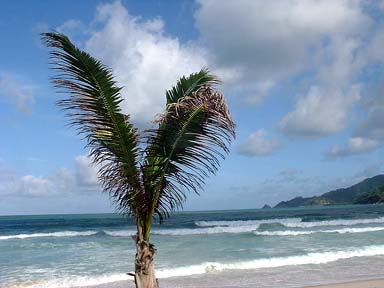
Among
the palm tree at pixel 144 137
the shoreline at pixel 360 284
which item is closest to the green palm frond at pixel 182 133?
the palm tree at pixel 144 137

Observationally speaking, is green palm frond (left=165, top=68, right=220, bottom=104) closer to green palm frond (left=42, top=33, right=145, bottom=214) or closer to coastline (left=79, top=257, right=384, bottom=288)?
green palm frond (left=42, top=33, right=145, bottom=214)

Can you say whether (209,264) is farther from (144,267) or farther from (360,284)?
(144,267)

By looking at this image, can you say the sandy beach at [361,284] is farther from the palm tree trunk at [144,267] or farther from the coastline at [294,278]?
the palm tree trunk at [144,267]

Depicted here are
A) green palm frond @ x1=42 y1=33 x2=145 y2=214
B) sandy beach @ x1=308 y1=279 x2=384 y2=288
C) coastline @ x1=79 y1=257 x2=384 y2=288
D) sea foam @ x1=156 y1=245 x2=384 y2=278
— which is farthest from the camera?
sea foam @ x1=156 y1=245 x2=384 y2=278

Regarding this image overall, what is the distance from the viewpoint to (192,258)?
18828 millimetres

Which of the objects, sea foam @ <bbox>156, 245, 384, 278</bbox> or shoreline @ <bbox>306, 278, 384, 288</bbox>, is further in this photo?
sea foam @ <bbox>156, 245, 384, 278</bbox>

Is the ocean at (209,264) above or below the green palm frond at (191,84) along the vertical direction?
below

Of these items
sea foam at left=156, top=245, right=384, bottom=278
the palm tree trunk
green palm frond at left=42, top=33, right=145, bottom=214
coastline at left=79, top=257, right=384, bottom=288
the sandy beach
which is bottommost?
the sandy beach

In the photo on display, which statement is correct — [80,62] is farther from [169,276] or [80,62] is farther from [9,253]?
[9,253]

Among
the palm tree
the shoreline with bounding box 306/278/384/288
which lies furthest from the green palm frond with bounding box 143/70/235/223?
the shoreline with bounding box 306/278/384/288

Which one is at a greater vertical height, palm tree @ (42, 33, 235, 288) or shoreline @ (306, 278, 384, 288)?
palm tree @ (42, 33, 235, 288)

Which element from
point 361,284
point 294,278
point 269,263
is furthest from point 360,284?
point 269,263

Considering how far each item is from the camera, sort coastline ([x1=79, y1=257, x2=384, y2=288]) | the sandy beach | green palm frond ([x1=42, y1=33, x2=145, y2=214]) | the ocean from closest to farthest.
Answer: green palm frond ([x1=42, y1=33, x2=145, y2=214]), the sandy beach, coastline ([x1=79, y1=257, x2=384, y2=288]), the ocean

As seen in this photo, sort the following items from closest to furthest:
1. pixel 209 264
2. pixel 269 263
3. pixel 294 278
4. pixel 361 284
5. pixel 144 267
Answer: pixel 144 267 < pixel 361 284 < pixel 294 278 < pixel 209 264 < pixel 269 263
